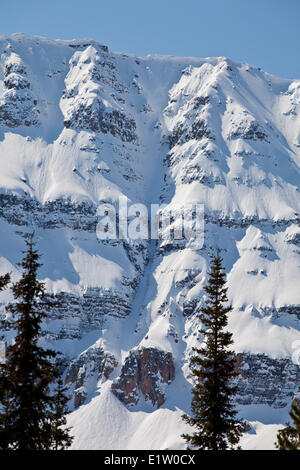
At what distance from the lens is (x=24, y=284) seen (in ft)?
110

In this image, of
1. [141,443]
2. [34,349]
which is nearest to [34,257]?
[34,349]

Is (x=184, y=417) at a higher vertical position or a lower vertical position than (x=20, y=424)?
higher

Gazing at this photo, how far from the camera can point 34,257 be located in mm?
34281
